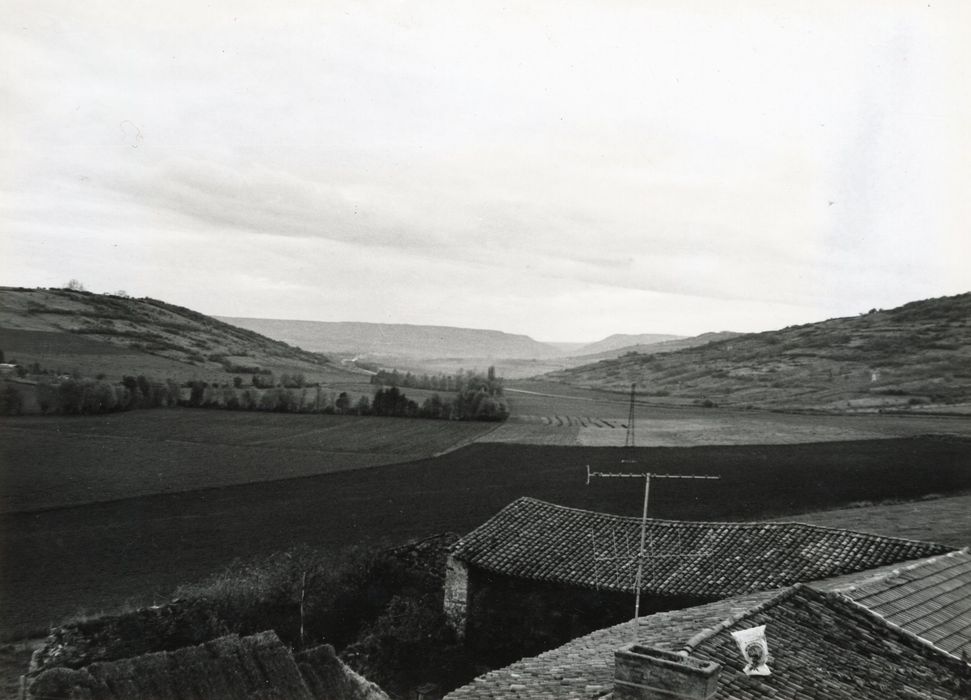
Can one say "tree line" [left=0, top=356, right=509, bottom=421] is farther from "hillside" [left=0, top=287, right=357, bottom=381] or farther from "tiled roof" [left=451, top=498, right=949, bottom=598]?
"tiled roof" [left=451, top=498, right=949, bottom=598]

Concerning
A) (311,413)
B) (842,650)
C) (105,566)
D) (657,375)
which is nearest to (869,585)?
(842,650)

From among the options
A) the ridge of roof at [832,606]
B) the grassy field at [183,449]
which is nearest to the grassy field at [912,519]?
the ridge of roof at [832,606]

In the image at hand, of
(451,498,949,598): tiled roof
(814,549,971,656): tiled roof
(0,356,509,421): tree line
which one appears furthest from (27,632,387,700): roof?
(0,356,509,421): tree line

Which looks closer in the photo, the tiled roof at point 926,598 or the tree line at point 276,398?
the tiled roof at point 926,598

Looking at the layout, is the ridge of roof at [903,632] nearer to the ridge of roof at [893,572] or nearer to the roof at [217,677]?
the ridge of roof at [893,572]

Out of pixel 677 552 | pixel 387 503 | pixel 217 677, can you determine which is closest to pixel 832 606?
pixel 677 552
